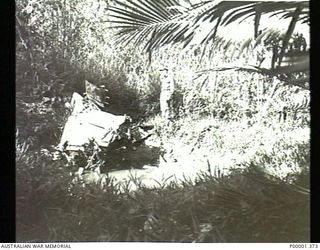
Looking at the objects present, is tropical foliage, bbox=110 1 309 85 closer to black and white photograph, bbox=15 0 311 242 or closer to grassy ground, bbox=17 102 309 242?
black and white photograph, bbox=15 0 311 242

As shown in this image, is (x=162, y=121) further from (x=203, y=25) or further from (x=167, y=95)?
(x=203, y=25)

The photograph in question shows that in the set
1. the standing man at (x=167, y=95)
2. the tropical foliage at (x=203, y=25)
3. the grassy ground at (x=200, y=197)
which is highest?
the tropical foliage at (x=203, y=25)

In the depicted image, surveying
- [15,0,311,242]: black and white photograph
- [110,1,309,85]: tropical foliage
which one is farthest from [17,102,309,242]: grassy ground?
[110,1,309,85]: tropical foliage

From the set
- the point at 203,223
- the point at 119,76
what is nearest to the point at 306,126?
the point at 203,223

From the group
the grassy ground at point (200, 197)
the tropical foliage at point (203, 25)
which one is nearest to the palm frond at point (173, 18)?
the tropical foliage at point (203, 25)

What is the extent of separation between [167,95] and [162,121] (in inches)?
2.8

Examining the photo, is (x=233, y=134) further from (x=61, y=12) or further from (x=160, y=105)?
(x=61, y=12)

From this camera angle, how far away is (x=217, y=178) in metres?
1.26

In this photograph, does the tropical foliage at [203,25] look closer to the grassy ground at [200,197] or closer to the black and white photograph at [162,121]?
the black and white photograph at [162,121]

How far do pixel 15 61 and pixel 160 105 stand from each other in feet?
1.30

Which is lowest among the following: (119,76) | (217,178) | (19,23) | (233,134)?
(217,178)

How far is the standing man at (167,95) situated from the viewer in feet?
4.19

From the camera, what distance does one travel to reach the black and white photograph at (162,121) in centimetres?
125

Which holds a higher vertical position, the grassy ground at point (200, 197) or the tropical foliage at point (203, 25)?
the tropical foliage at point (203, 25)
